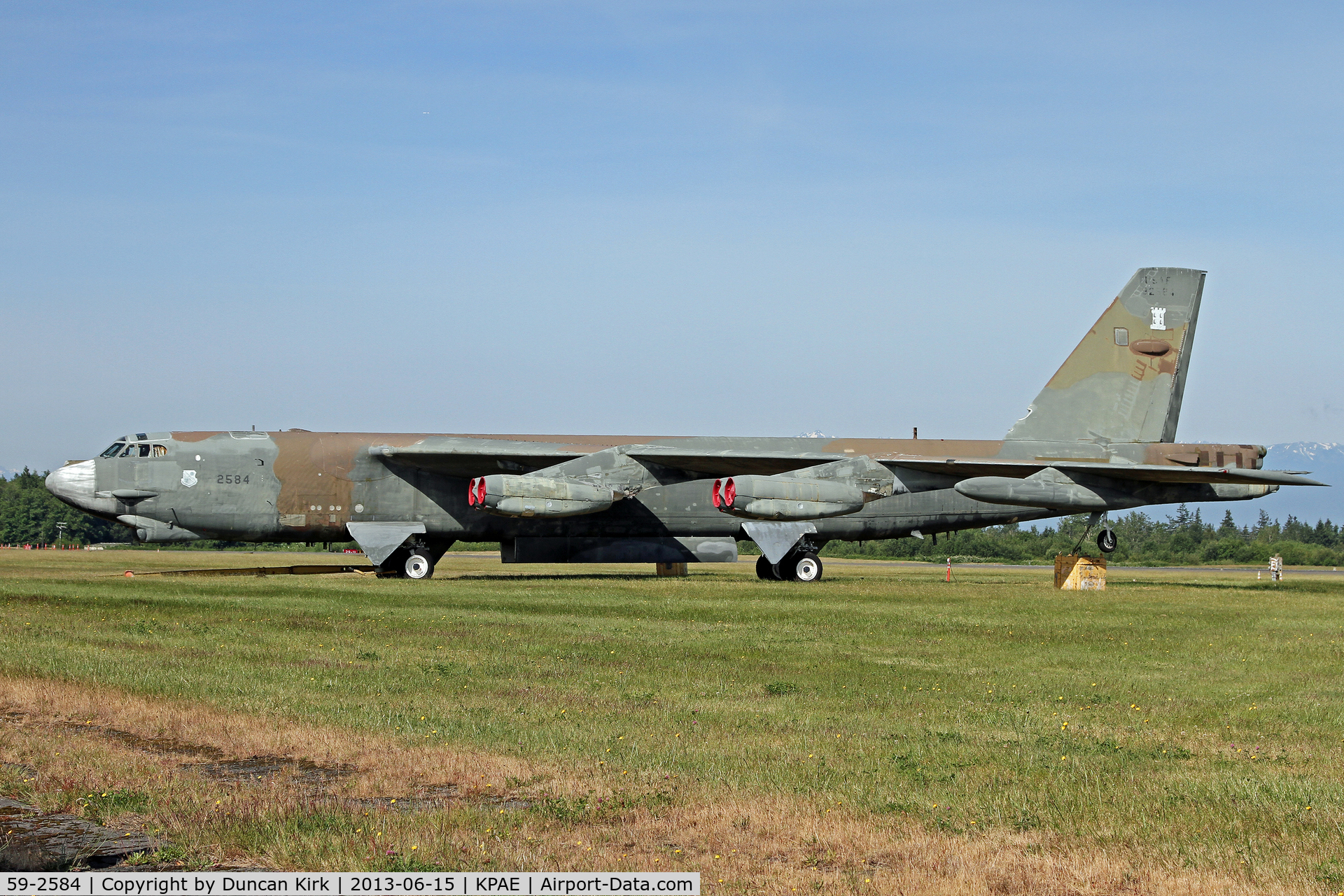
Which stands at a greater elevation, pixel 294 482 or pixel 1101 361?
pixel 1101 361

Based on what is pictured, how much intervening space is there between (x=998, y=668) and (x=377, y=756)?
7.90 m

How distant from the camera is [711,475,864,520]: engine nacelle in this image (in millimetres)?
29797

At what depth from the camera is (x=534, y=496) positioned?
2855 centimetres

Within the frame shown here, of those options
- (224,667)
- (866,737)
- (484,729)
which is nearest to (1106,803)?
(866,737)

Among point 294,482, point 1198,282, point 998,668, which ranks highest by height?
point 1198,282

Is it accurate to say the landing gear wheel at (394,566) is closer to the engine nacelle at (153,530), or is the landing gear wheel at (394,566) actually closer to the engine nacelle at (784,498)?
the engine nacelle at (153,530)

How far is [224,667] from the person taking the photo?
1291 cm

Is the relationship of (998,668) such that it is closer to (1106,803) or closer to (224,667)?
(1106,803)

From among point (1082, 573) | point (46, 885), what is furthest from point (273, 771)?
point (1082, 573)

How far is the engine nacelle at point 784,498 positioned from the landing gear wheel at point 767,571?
209 cm

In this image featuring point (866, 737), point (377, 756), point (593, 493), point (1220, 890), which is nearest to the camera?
point (1220, 890)

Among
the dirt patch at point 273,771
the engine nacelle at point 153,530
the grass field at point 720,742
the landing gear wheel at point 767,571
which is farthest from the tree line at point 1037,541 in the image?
the dirt patch at point 273,771
